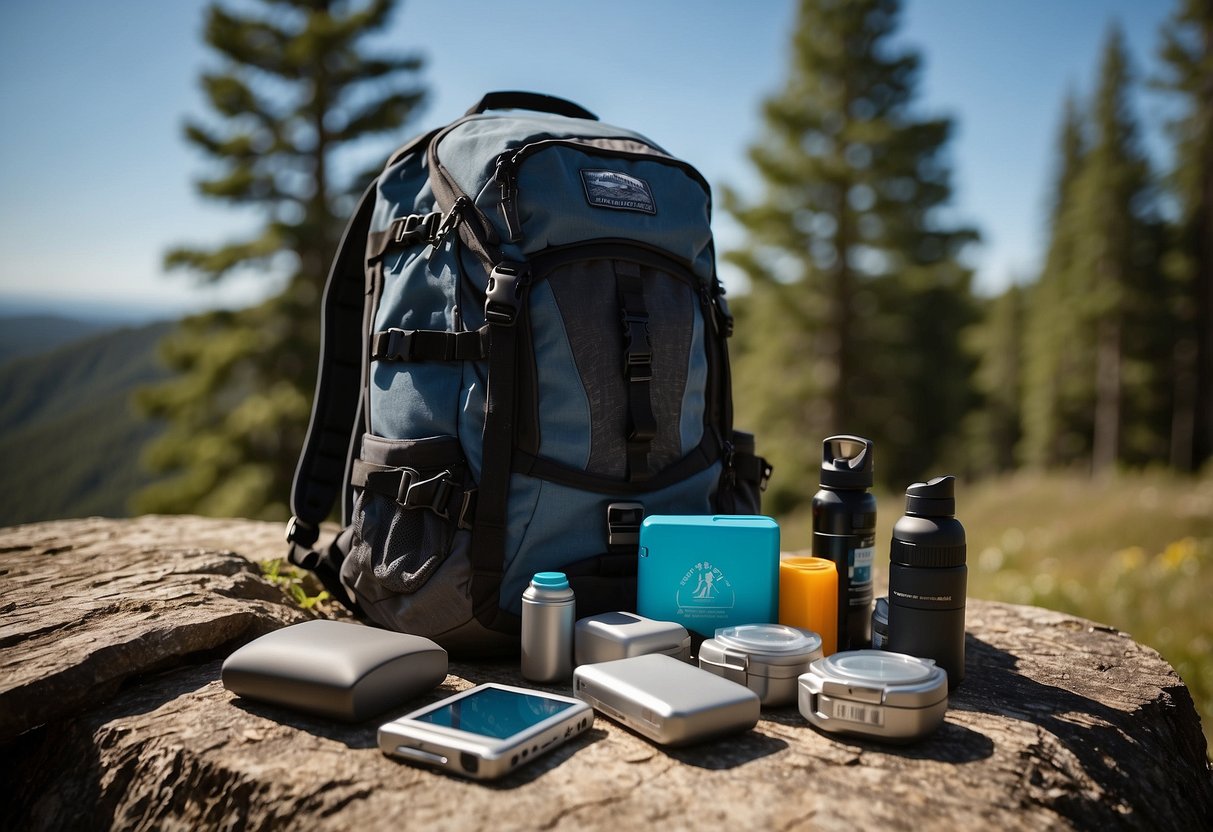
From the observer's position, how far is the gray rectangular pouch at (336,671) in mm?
1674

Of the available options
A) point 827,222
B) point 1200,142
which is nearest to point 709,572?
point 827,222

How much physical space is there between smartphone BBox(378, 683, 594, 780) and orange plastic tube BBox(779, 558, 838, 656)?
0.68 metres

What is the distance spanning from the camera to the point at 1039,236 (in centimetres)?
3578

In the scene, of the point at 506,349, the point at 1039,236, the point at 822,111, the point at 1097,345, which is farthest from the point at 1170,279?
the point at 506,349

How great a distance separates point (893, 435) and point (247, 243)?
59.7 ft

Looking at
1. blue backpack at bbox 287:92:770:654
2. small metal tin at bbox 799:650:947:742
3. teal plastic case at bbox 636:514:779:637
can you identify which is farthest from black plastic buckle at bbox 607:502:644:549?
small metal tin at bbox 799:650:947:742

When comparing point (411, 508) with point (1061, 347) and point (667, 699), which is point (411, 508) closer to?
point (667, 699)

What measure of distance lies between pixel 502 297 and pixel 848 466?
1.07 meters

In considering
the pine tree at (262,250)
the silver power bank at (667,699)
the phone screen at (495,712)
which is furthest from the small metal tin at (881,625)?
the pine tree at (262,250)

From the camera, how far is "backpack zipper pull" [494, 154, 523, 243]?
2.21 metres

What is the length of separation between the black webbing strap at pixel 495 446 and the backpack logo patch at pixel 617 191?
1.20 ft

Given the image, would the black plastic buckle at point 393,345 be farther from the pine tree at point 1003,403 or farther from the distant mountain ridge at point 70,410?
the pine tree at point 1003,403

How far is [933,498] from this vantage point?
5.91ft

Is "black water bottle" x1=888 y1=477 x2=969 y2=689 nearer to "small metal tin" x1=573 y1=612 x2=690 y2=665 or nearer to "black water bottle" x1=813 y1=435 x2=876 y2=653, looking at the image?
"black water bottle" x1=813 y1=435 x2=876 y2=653
